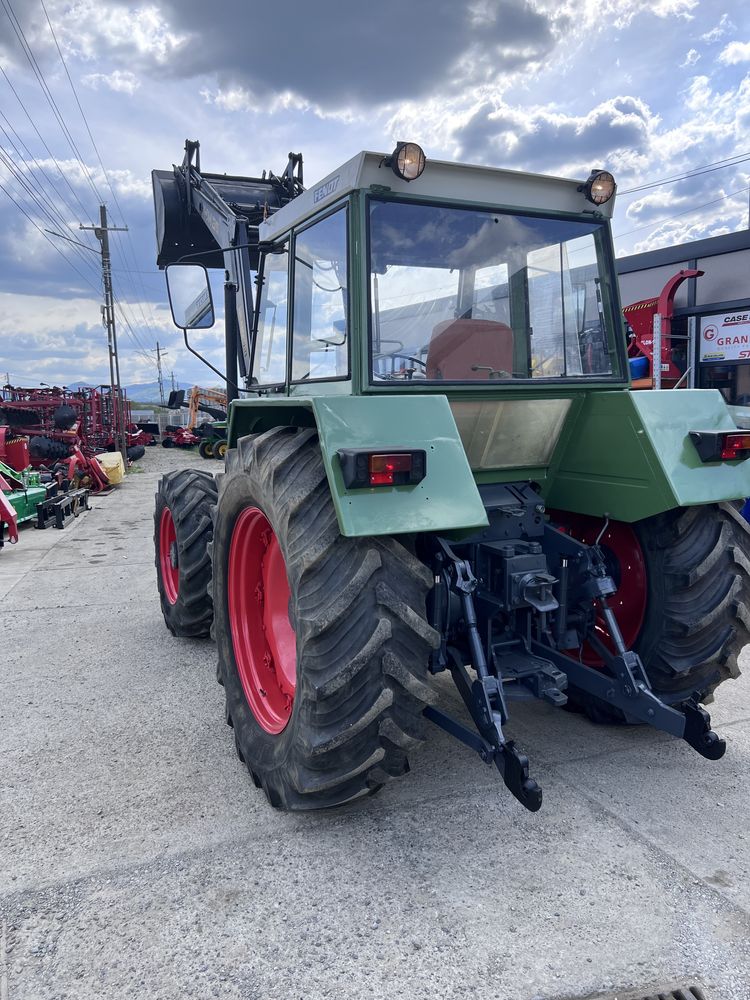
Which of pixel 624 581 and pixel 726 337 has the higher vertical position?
pixel 726 337

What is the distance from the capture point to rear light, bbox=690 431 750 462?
2.88 meters

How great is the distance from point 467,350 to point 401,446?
79cm

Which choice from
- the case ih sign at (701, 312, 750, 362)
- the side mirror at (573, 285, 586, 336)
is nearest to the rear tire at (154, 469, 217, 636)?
the side mirror at (573, 285, 586, 336)

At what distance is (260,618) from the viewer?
3.44 metres

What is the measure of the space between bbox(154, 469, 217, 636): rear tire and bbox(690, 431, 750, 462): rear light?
274cm

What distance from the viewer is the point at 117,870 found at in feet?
8.07

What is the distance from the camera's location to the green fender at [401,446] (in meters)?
2.32

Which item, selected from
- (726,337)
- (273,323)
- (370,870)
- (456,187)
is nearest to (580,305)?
(456,187)

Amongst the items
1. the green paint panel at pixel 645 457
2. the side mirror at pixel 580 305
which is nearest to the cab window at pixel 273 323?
the side mirror at pixel 580 305

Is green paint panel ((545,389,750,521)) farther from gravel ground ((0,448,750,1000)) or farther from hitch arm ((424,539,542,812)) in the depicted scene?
gravel ground ((0,448,750,1000))

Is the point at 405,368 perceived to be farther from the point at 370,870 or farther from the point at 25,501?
the point at 25,501

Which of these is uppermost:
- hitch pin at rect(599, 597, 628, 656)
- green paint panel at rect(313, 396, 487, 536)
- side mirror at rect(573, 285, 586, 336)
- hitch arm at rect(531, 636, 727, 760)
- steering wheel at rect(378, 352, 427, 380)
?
side mirror at rect(573, 285, 586, 336)

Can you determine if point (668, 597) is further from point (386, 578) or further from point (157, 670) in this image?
point (157, 670)

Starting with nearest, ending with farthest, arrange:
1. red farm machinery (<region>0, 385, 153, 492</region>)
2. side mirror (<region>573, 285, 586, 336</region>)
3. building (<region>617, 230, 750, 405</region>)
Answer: side mirror (<region>573, 285, 586, 336</region>), building (<region>617, 230, 750, 405</region>), red farm machinery (<region>0, 385, 153, 492</region>)
